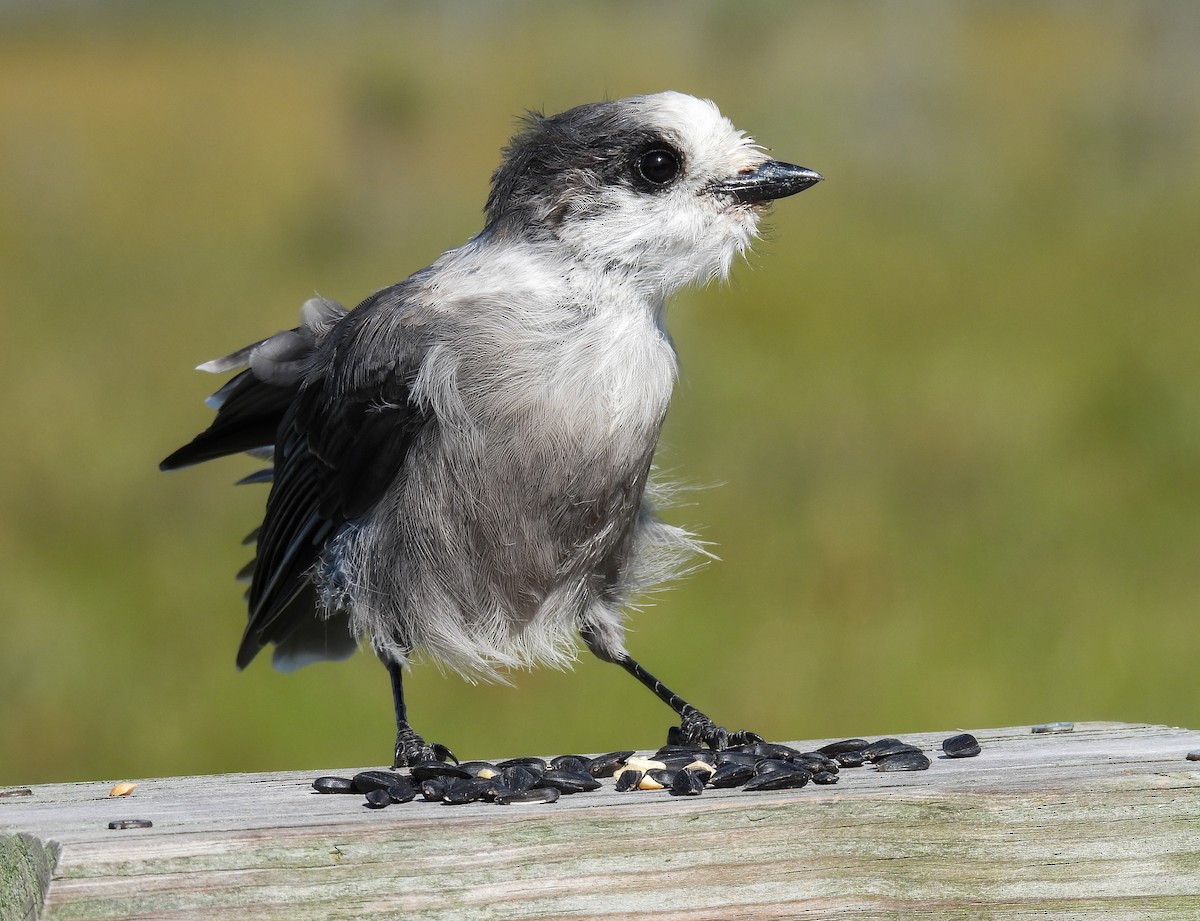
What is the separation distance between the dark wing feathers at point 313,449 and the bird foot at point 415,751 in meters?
0.60

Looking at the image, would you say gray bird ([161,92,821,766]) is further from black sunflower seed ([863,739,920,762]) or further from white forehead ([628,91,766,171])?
black sunflower seed ([863,739,920,762])

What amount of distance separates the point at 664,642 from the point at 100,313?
20.0 ft

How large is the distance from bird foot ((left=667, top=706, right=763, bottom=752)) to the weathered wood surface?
45.8 inches

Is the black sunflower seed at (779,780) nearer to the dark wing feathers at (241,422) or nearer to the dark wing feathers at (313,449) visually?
the dark wing feathers at (313,449)

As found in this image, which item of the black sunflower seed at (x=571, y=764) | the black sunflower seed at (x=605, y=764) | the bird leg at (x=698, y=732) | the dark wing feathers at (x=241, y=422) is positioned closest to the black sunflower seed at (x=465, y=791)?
the black sunflower seed at (x=571, y=764)

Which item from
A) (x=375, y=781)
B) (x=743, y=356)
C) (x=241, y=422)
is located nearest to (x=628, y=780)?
(x=375, y=781)

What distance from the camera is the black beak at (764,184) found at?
13.2 ft

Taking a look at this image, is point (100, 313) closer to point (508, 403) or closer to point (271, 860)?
point (508, 403)

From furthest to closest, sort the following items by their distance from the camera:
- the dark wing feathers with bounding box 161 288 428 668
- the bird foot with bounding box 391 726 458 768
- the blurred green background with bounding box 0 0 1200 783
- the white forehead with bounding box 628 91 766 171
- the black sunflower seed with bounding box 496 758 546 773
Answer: the blurred green background with bounding box 0 0 1200 783
the dark wing feathers with bounding box 161 288 428 668
the white forehead with bounding box 628 91 766 171
the bird foot with bounding box 391 726 458 768
the black sunflower seed with bounding box 496 758 546 773

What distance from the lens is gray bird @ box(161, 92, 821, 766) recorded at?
3926 millimetres

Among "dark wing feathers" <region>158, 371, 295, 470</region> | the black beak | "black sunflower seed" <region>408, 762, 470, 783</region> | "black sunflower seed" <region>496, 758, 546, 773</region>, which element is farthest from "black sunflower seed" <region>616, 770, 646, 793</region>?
"dark wing feathers" <region>158, 371, 295, 470</region>

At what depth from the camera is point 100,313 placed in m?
11.6

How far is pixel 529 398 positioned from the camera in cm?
390

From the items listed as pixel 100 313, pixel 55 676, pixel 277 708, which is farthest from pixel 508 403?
pixel 100 313
